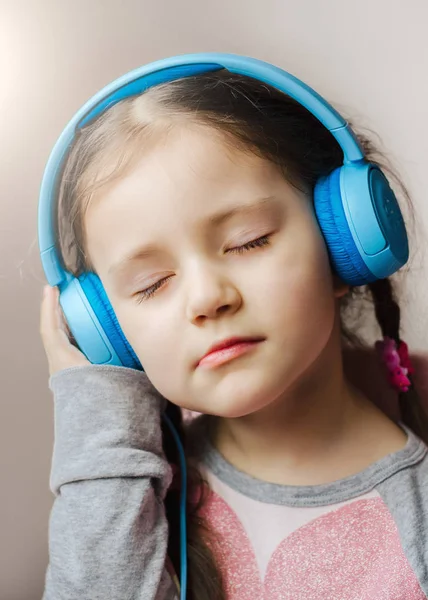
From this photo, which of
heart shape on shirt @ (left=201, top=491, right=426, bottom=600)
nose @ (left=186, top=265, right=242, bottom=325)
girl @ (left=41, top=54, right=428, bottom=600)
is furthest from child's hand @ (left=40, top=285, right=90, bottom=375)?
heart shape on shirt @ (left=201, top=491, right=426, bottom=600)

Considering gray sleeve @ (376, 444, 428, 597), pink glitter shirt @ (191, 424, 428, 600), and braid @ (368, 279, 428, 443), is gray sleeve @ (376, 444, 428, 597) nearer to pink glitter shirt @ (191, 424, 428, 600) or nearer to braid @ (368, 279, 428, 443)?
pink glitter shirt @ (191, 424, 428, 600)

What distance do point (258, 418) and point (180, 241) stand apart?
0.30 meters

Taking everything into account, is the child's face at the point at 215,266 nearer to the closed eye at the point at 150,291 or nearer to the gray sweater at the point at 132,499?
the closed eye at the point at 150,291

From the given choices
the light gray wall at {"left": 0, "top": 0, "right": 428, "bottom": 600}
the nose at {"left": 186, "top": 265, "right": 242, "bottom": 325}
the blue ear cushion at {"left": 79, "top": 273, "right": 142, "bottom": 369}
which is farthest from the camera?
the light gray wall at {"left": 0, "top": 0, "right": 428, "bottom": 600}

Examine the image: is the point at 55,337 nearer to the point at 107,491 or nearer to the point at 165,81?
the point at 107,491

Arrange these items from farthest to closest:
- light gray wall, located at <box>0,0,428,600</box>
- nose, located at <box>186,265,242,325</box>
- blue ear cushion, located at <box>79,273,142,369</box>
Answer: light gray wall, located at <box>0,0,428,600</box>
blue ear cushion, located at <box>79,273,142,369</box>
nose, located at <box>186,265,242,325</box>

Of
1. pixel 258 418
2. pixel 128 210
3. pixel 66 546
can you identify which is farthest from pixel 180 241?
pixel 66 546

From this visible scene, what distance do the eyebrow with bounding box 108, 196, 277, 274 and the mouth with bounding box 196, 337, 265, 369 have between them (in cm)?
13

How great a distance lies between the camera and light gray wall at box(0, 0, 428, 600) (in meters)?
1.00

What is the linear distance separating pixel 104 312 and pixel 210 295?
0.58ft

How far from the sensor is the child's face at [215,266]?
780 millimetres

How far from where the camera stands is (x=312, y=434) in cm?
95

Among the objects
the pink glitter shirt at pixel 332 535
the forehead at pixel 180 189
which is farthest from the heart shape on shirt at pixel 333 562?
the forehead at pixel 180 189

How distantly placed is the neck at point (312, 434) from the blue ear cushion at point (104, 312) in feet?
0.68
